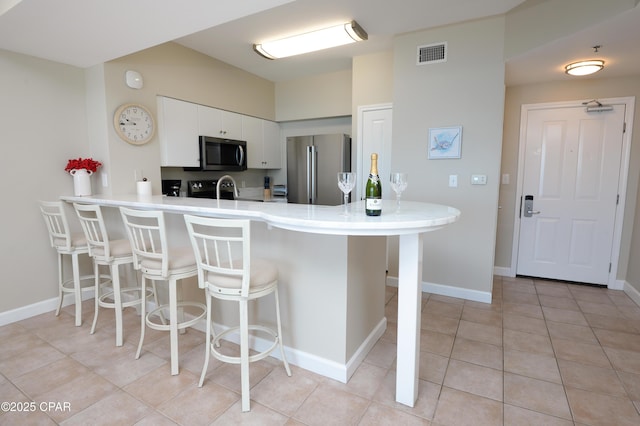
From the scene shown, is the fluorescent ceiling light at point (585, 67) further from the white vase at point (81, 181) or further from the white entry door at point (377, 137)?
the white vase at point (81, 181)

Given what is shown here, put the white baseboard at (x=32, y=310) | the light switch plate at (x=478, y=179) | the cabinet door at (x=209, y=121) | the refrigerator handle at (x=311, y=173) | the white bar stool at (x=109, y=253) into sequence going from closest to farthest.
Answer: the white bar stool at (x=109, y=253)
the white baseboard at (x=32, y=310)
the light switch plate at (x=478, y=179)
the cabinet door at (x=209, y=121)
the refrigerator handle at (x=311, y=173)

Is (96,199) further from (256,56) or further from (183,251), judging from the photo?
(256,56)

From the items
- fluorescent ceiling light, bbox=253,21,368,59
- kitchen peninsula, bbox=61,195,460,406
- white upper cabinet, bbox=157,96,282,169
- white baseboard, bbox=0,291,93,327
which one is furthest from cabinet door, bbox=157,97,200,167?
white baseboard, bbox=0,291,93,327

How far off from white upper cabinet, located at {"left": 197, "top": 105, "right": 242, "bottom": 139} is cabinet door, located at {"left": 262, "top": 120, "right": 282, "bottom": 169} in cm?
55

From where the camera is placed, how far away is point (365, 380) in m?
1.96

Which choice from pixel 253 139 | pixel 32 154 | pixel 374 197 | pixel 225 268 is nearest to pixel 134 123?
pixel 32 154

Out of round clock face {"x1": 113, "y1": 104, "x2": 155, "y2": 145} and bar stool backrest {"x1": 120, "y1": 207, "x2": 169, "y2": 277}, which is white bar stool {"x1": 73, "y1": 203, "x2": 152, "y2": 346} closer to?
bar stool backrest {"x1": 120, "y1": 207, "x2": 169, "y2": 277}

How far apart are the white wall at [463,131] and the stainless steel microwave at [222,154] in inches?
78.9

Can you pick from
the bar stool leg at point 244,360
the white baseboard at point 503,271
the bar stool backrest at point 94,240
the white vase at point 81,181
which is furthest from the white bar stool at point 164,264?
the white baseboard at point 503,271

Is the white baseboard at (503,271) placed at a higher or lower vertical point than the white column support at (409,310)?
lower

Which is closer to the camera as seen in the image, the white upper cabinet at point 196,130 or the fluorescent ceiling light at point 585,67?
the fluorescent ceiling light at point 585,67

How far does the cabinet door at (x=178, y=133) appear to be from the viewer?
3340 millimetres

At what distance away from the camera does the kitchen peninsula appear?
64.1 inches

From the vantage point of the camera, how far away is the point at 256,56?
3797mm
